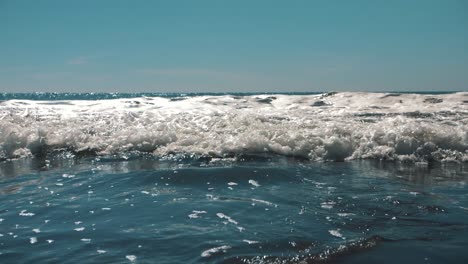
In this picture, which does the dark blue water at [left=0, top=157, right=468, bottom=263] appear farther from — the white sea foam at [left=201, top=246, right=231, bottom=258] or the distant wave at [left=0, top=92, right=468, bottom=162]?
the distant wave at [left=0, top=92, right=468, bottom=162]

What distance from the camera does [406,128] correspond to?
41.1 feet

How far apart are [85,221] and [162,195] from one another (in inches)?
69.1

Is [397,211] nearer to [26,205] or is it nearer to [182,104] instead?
[26,205]

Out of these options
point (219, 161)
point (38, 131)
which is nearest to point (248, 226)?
point (219, 161)

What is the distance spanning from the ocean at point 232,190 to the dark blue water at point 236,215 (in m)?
0.03

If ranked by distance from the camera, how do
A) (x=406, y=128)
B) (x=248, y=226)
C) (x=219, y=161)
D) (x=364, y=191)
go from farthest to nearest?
(x=406, y=128) < (x=219, y=161) < (x=364, y=191) < (x=248, y=226)

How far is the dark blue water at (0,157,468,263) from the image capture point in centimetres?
491

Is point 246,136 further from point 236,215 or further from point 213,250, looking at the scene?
point 213,250

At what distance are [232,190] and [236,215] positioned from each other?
5.34ft

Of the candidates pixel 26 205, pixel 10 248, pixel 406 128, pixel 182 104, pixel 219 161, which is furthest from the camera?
pixel 182 104

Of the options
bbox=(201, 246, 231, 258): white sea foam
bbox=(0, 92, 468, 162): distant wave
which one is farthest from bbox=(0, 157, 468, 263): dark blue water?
bbox=(0, 92, 468, 162): distant wave

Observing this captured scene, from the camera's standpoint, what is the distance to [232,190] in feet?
26.1

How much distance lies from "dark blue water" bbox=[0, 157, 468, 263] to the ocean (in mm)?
26

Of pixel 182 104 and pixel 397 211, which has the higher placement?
pixel 182 104
